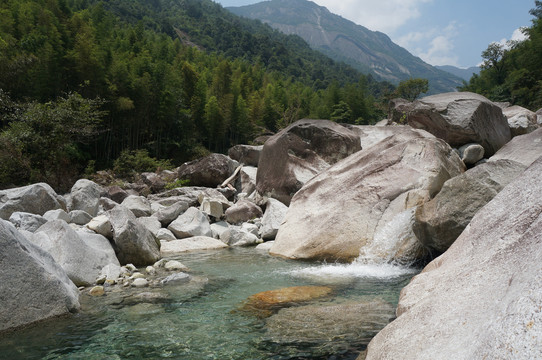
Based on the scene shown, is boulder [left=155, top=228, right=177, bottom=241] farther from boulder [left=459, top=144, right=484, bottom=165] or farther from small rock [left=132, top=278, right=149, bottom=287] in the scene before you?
boulder [left=459, top=144, right=484, bottom=165]

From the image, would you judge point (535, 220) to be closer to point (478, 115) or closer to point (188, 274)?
point (188, 274)

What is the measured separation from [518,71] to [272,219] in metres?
38.8

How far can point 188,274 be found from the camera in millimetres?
6590

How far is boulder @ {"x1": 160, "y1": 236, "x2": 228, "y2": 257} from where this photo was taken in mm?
9109

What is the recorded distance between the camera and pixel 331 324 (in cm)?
402

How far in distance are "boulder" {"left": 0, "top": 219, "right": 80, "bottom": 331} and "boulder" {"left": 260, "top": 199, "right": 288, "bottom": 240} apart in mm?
6134

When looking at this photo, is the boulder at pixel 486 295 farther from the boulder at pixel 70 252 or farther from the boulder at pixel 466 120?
the boulder at pixel 466 120

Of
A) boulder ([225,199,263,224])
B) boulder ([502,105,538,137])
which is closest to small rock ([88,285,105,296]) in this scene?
boulder ([225,199,263,224])

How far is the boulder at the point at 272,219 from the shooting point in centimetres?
1023

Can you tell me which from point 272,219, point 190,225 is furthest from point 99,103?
point 272,219

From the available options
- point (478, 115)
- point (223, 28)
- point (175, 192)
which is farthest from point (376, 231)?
point (223, 28)

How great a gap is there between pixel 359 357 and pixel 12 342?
11.3 feet

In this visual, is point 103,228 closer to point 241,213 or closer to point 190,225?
point 190,225

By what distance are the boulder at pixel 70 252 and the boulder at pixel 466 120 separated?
31.8 feet
